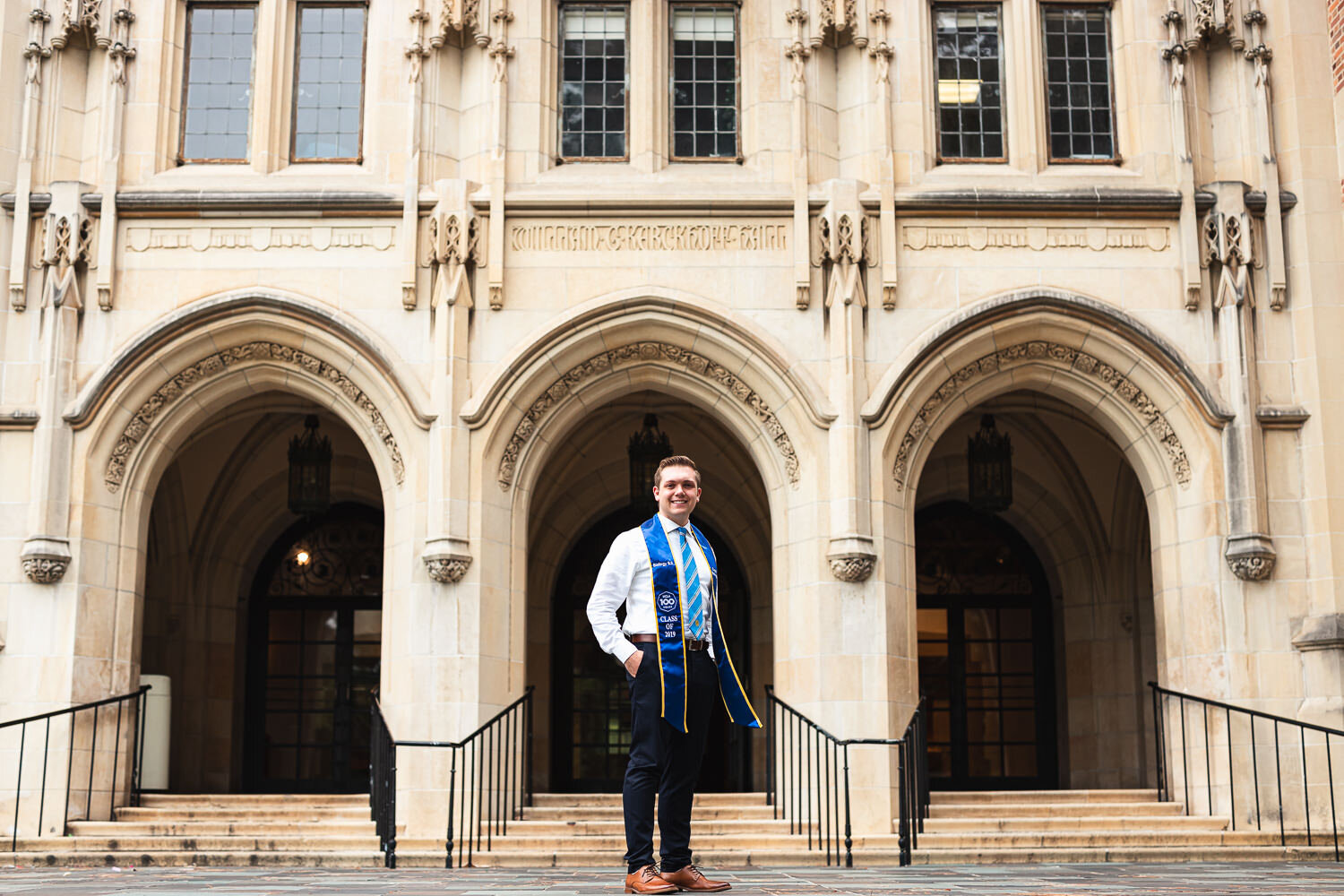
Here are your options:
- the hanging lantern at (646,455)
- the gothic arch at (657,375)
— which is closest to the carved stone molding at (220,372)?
the gothic arch at (657,375)

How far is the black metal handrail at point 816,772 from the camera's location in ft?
36.3

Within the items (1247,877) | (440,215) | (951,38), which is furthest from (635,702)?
(951,38)

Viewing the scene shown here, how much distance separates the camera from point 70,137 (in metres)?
13.5

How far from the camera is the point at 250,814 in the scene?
1239 centimetres

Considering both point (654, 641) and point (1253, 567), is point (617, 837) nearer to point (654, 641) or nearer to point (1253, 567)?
point (654, 641)

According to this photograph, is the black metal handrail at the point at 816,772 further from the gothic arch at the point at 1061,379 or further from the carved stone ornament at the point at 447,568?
the carved stone ornament at the point at 447,568

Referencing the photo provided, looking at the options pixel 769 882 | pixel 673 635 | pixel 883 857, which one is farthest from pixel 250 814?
pixel 673 635

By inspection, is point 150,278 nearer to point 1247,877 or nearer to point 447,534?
point 447,534

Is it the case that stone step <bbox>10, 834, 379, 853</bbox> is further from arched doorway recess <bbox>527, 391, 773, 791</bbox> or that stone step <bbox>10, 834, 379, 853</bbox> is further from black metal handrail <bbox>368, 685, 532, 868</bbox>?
arched doorway recess <bbox>527, 391, 773, 791</bbox>

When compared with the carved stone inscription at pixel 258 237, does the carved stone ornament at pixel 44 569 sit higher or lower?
lower

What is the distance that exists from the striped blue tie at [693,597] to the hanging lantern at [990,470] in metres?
8.78

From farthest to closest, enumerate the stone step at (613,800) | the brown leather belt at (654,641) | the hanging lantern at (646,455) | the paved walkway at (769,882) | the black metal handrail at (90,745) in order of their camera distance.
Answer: the hanging lantern at (646,455), the stone step at (613,800), the black metal handrail at (90,745), the paved walkway at (769,882), the brown leather belt at (654,641)

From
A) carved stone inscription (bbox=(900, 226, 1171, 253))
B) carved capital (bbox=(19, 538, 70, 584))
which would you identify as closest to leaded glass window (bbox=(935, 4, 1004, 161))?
carved stone inscription (bbox=(900, 226, 1171, 253))

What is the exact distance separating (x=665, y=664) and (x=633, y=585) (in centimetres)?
37
